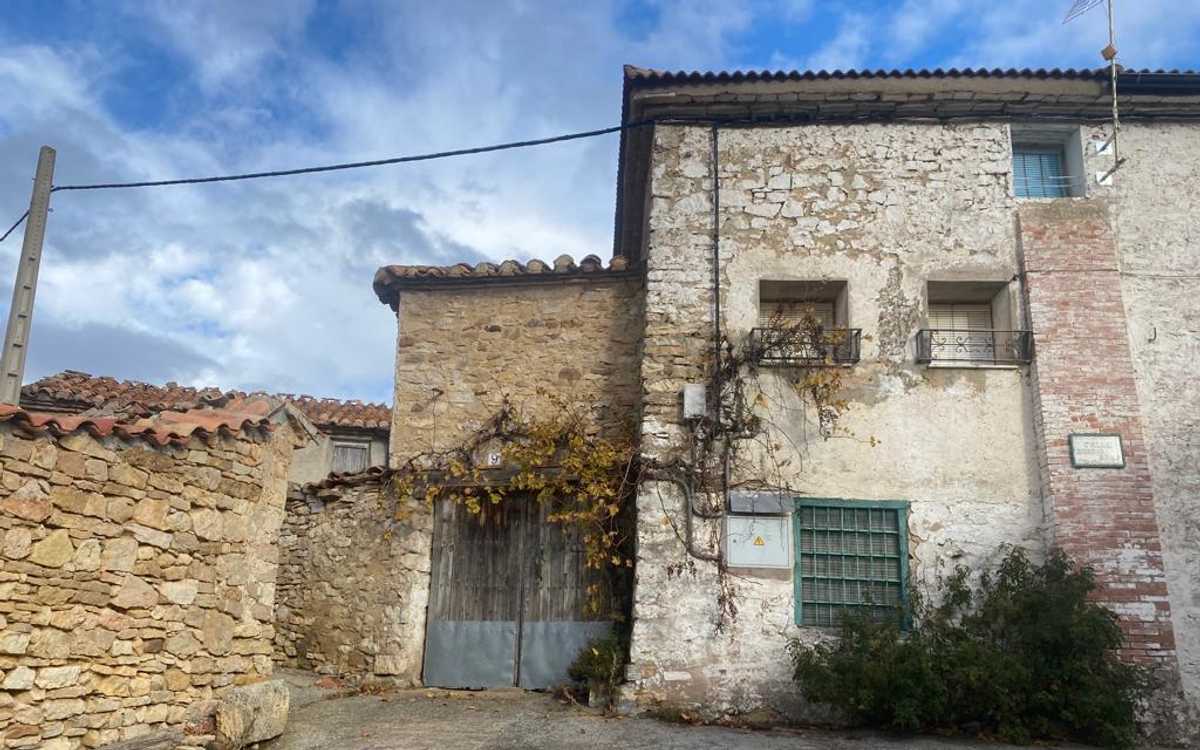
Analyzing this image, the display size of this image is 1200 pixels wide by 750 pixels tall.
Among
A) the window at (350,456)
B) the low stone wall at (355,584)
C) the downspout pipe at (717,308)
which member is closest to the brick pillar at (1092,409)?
the downspout pipe at (717,308)

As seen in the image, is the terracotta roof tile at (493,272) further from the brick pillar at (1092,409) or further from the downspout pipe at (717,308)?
the brick pillar at (1092,409)

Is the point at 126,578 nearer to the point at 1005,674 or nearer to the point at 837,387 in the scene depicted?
the point at 837,387

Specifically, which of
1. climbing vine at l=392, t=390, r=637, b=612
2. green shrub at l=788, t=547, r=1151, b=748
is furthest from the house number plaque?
climbing vine at l=392, t=390, r=637, b=612

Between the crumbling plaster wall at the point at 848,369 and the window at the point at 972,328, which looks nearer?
the crumbling plaster wall at the point at 848,369

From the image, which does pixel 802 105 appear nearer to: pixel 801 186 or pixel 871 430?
pixel 801 186

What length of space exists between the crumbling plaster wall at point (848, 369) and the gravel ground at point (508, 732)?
25.0 inches

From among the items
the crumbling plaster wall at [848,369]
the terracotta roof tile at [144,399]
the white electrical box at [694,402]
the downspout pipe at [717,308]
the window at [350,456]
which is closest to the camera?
the crumbling plaster wall at [848,369]

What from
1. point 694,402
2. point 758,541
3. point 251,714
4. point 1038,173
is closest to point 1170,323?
point 1038,173

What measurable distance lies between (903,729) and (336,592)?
5.87 m

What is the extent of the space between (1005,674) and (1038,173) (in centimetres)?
531

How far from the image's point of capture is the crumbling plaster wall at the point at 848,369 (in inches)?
332

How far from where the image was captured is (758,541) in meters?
8.61

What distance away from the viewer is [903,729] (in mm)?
7719

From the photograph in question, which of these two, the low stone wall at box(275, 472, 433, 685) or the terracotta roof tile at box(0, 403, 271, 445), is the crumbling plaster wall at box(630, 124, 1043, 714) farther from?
the terracotta roof tile at box(0, 403, 271, 445)
